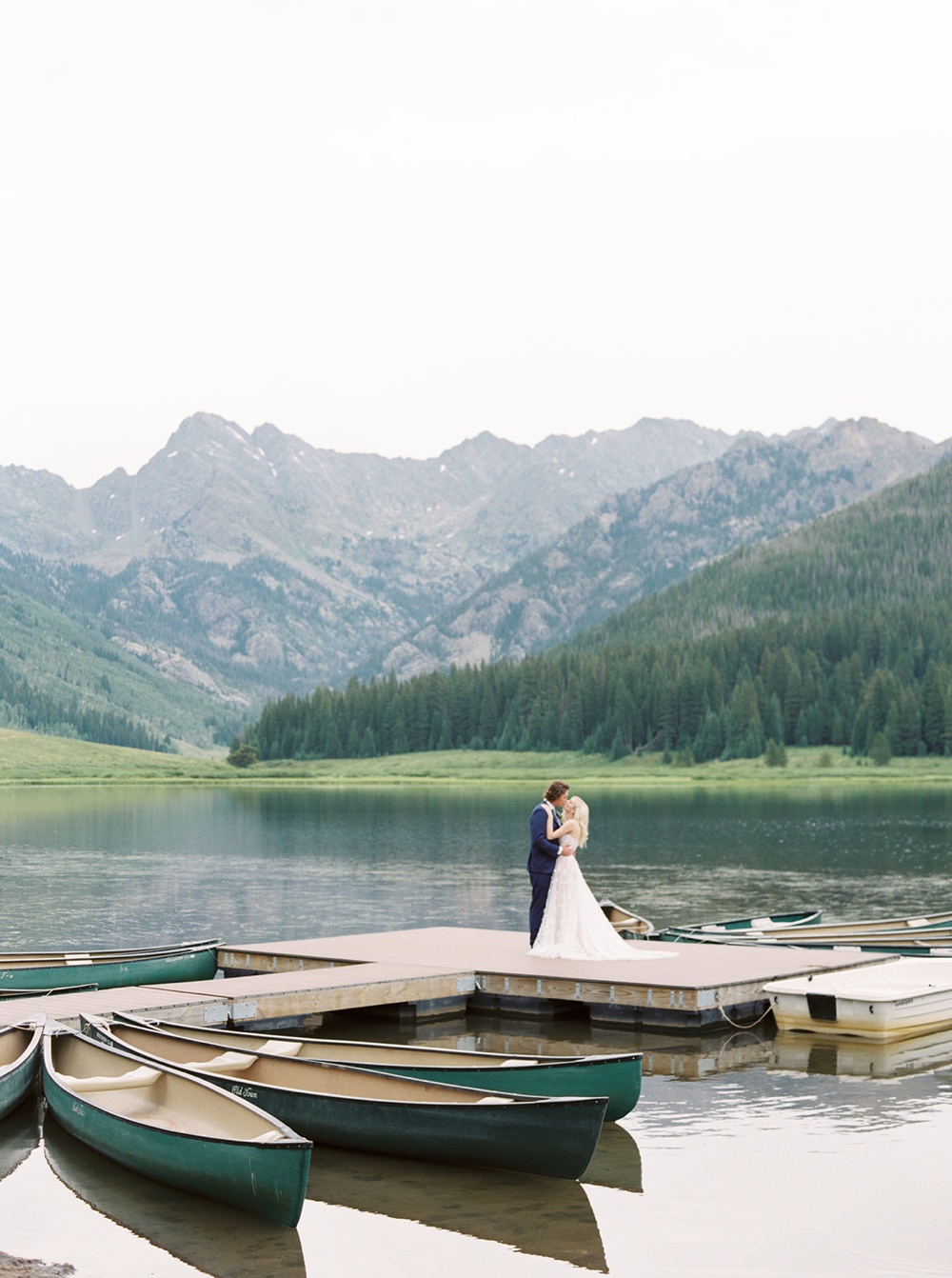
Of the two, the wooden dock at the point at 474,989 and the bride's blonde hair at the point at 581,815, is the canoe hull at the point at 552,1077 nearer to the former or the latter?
the wooden dock at the point at 474,989

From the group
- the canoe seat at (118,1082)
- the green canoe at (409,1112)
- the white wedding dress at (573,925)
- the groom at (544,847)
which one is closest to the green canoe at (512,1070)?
the green canoe at (409,1112)

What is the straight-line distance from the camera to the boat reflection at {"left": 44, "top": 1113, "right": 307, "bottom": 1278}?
654 inches

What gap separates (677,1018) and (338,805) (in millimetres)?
128060

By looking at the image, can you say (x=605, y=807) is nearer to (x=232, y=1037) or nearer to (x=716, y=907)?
(x=716, y=907)

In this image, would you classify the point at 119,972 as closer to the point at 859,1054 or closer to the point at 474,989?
the point at 474,989

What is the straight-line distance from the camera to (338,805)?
157 meters

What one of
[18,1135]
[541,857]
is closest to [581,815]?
[541,857]

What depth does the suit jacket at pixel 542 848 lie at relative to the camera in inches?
1303

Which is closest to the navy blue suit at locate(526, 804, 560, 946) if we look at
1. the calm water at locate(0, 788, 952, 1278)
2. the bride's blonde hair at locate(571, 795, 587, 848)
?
the bride's blonde hair at locate(571, 795, 587, 848)

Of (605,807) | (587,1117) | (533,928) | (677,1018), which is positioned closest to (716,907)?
(533,928)

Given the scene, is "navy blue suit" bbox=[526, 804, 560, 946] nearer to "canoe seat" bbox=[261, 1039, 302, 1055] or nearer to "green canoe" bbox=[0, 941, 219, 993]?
"green canoe" bbox=[0, 941, 219, 993]

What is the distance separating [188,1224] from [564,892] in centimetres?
1646

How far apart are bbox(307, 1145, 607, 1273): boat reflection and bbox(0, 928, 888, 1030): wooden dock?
8786mm

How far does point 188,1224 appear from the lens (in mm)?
17844
